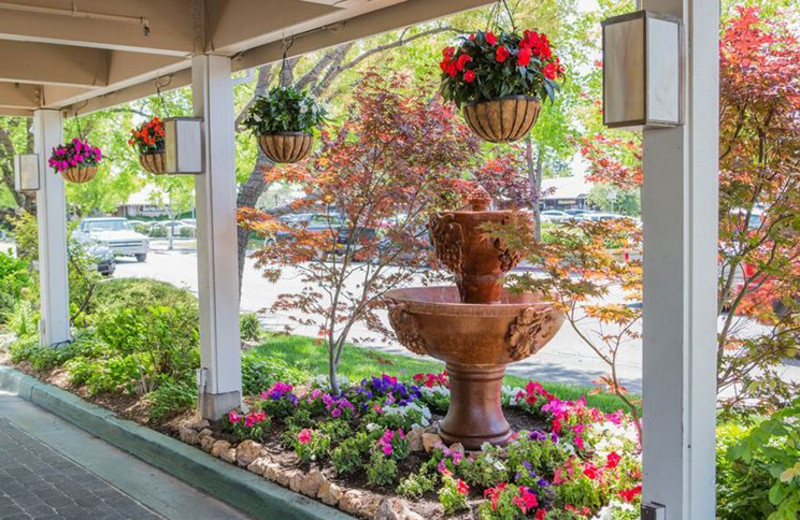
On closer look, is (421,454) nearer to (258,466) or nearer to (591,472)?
(258,466)

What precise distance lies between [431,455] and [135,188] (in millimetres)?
15422

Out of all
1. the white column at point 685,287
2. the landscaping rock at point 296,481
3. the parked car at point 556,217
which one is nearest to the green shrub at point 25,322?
the landscaping rock at point 296,481

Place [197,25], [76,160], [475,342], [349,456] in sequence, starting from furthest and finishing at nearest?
[76,160]
[197,25]
[349,456]
[475,342]

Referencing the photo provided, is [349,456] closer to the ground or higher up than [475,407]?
closer to the ground

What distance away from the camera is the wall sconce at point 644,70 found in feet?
8.11

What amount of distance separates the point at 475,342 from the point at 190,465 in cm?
222

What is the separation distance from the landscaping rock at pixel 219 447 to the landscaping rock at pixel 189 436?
29 centimetres

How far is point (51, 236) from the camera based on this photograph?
29.4ft

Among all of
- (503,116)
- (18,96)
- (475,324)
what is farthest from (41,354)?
(503,116)

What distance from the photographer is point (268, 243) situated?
6383 mm

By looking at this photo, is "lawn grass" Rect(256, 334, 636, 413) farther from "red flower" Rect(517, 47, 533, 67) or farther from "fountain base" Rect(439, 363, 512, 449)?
"red flower" Rect(517, 47, 533, 67)

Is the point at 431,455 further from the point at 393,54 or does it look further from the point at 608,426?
the point at 393,54

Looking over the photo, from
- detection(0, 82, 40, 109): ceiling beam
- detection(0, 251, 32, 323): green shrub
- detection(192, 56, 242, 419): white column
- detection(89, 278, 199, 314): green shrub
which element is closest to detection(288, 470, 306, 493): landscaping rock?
detection(192, 56, 242, 419): white column

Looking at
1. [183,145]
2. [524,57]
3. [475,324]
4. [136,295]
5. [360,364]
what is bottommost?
[360,364]
